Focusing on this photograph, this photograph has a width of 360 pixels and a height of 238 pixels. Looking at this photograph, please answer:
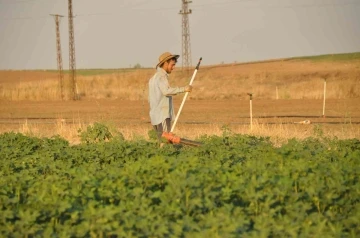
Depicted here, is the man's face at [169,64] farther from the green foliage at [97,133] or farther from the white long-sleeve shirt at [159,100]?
the green foliage at [97,133]

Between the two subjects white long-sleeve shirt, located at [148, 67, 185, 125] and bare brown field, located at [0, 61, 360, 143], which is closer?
white long-sleeve shirt, located at [148, 67, 185, 125]

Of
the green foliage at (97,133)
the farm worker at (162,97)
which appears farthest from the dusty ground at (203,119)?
the farm worker at (162,97)

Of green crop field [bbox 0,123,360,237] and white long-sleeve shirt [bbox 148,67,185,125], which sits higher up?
white long-sleeve shirt [bbox 148,67,185,125]

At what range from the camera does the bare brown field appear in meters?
17.9

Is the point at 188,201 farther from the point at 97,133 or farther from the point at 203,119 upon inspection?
the point at 203,119

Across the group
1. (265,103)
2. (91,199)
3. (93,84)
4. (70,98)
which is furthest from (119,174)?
(93,84)

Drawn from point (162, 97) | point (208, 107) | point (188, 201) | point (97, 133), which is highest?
point (162, 97)

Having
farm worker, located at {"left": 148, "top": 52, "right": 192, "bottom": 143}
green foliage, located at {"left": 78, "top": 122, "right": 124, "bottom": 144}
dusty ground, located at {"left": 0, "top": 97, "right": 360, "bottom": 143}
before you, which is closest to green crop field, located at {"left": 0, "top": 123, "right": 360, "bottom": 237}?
farm worker, located at {"left": 148, "top": 52, "right": 192, "bottom": 143}

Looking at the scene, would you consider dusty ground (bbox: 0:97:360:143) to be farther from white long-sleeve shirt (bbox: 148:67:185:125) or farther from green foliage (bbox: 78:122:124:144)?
white long-sleeve shirt (bbox: 148:67:185:125)

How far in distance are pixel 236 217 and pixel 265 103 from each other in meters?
25.8

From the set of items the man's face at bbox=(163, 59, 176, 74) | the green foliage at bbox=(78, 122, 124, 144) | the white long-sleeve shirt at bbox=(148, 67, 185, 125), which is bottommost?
the green foliage at bbox=(78, 122, 124, 144)

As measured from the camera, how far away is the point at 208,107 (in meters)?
30.8

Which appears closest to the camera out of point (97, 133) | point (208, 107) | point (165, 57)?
point (165, 57)

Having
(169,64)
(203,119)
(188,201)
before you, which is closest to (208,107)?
(203,119)
